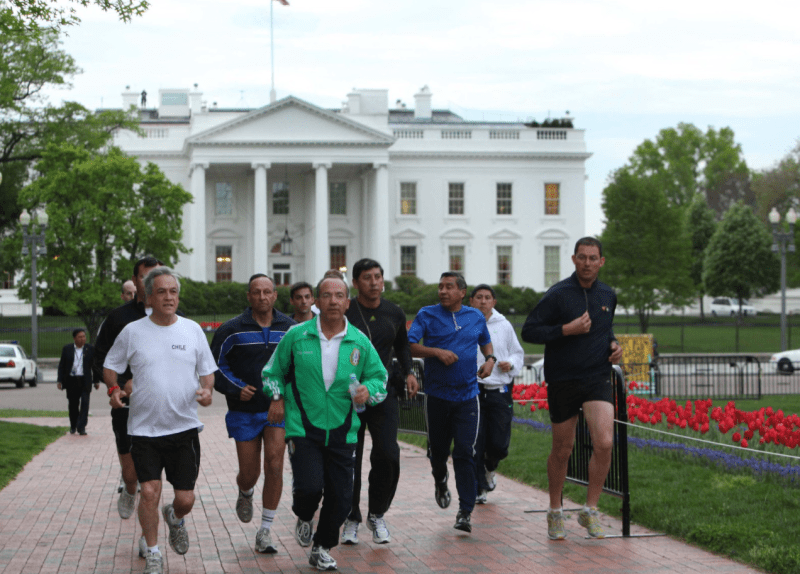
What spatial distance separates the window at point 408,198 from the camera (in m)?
67.8

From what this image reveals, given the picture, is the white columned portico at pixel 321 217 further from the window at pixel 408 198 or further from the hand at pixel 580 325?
the hand at pixel 580 325

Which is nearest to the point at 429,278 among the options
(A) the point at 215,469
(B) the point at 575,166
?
(B) the point at 575,166

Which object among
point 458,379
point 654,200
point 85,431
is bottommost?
point 85,431

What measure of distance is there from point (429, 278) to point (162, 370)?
61161mm

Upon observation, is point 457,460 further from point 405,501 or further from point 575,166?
point 575,166

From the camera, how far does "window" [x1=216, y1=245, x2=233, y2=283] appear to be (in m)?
65.9

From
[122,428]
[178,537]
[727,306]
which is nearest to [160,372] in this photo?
[178,537]

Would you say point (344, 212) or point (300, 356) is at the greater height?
point (344, 212)

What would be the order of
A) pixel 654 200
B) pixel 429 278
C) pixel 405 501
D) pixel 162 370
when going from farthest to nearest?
1. pixel 429 278
2. pixel 654 200
3. pixel 405 501
4. pixel 162 370

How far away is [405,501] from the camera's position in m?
9.97

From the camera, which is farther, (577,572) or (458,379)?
(458,379)

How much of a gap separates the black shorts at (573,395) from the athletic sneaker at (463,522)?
1047 mm

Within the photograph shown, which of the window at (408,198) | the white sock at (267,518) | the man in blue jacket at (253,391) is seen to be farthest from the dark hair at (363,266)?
the window at (408,198)

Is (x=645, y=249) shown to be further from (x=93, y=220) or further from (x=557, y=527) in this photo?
(x=557, y=527)
